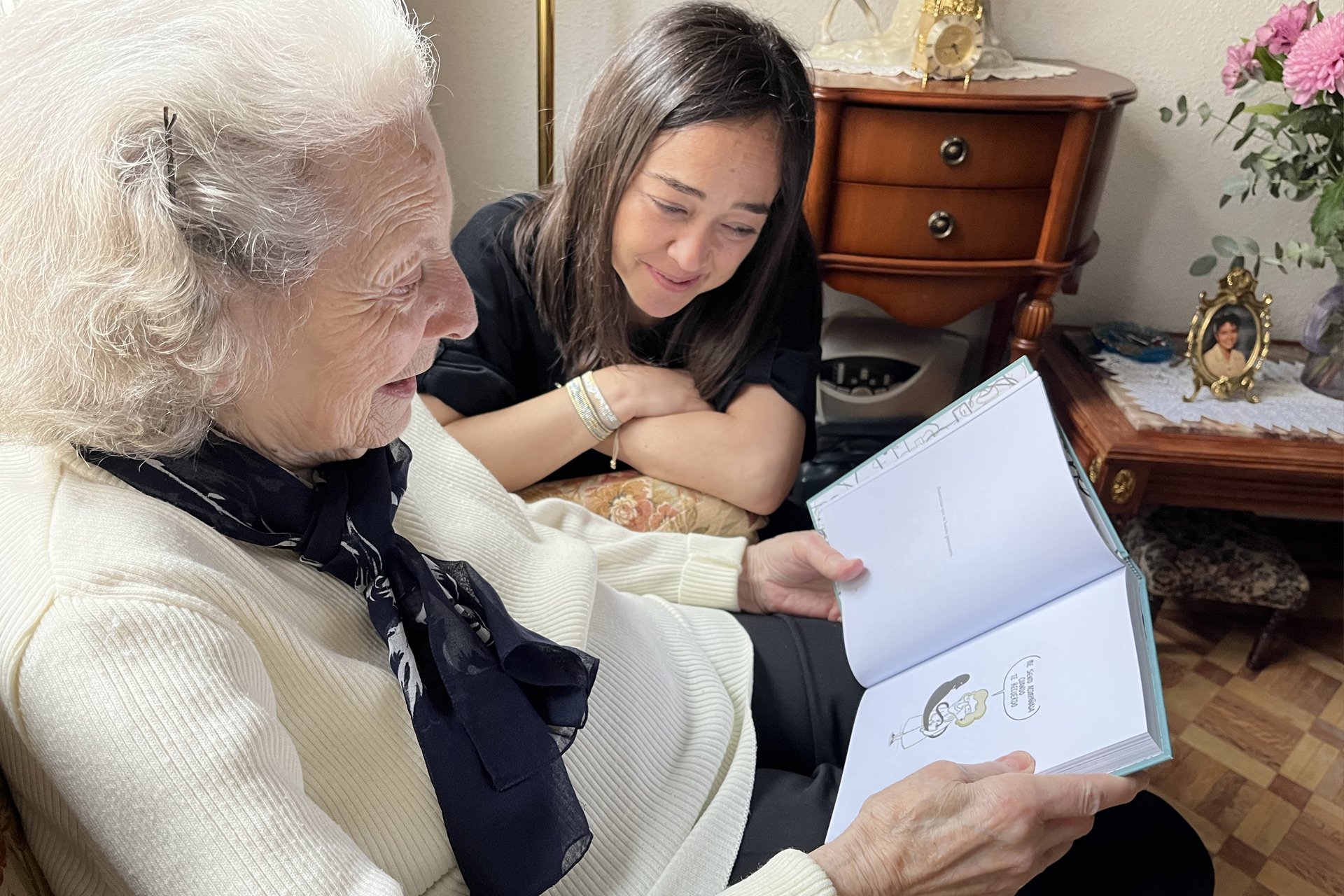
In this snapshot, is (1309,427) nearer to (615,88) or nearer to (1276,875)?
(1276,875)

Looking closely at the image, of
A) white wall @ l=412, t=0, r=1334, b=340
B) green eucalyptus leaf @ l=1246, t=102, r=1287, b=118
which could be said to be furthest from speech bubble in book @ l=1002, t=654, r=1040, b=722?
white wall @ l=412, t=0, r=1334, b=340

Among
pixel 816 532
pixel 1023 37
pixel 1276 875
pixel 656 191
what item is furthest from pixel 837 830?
pixel 1023 37

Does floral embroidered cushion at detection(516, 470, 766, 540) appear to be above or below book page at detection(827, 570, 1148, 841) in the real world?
below

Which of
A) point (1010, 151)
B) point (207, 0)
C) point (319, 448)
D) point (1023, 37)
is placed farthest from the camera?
point (1023, 37)

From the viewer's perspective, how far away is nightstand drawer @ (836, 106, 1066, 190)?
62.4 inches

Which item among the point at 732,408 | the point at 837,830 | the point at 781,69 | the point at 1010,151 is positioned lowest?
the point at 837,830

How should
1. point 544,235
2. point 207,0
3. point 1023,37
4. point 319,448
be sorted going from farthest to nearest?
point 1023,37, point 544,235, point 319,448, point 207,0

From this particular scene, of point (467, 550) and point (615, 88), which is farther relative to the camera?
point (615, 88)

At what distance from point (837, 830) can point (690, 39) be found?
38.2 inches

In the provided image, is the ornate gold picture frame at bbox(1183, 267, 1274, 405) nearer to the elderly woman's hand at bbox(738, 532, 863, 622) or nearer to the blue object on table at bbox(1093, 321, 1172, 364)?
the blue object on table at bbox(1093, 321, 1172, 364)

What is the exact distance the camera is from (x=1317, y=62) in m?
1.44

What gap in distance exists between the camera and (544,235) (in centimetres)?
137

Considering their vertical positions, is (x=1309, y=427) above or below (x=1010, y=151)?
below

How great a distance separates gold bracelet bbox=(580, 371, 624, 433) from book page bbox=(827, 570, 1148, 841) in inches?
21.7
